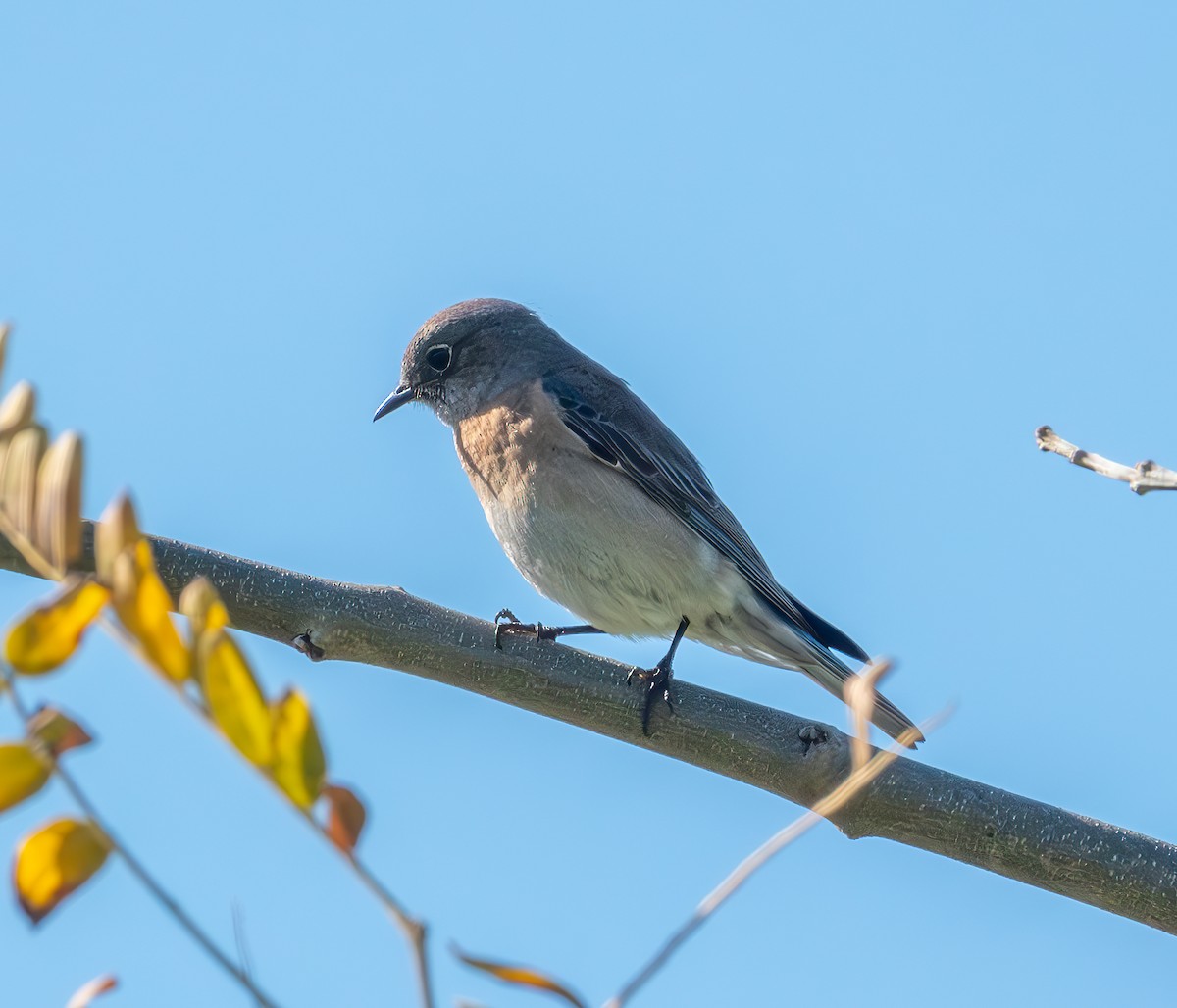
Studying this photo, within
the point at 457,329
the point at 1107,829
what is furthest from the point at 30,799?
the point at 457,329

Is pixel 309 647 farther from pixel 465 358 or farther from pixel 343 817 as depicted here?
pixel 465 358

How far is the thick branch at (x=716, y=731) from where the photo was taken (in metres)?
3.62

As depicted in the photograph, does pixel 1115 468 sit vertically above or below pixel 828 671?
above

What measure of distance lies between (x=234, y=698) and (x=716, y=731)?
9.78 feet

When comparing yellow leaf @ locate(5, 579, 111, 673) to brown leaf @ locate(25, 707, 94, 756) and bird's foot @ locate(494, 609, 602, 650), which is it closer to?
brown leaf @ locate(25, 707, 94, 756)

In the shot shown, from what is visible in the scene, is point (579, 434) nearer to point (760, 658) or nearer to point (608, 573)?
point (608, 573)

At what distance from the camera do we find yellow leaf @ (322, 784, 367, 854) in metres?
1.18

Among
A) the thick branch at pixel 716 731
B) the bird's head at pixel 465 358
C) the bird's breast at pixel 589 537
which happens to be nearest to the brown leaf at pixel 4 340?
the thick branch at pixel 716 731

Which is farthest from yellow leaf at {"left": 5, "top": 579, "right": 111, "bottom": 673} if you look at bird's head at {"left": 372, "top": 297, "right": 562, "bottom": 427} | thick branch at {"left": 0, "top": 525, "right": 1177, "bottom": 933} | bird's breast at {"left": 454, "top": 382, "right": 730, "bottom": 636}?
bird's head at {"left": 372, "top": 297, "right": 562, "bottom": 427}

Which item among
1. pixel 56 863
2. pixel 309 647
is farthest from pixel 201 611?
pixel 309 647

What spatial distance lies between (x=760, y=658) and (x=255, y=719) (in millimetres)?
4877

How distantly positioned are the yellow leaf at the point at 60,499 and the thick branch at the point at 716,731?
253 centimetres

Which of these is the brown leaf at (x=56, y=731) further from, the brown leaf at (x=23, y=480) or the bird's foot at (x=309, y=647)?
the bird's foot at (x=309, y=647)

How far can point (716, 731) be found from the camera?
4027 mm
